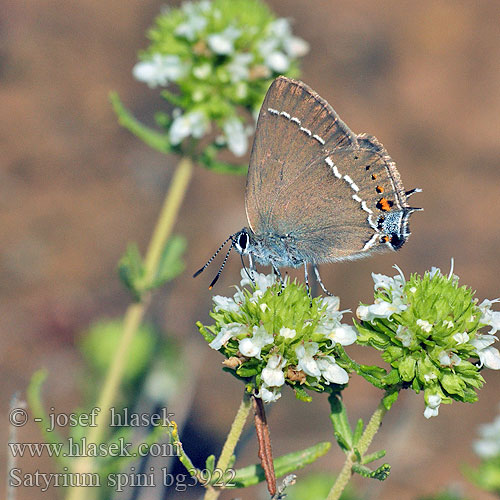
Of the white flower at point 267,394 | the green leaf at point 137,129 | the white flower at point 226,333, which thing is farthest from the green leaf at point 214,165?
the white flower at point 267,394

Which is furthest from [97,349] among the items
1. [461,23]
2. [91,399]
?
[461,23]

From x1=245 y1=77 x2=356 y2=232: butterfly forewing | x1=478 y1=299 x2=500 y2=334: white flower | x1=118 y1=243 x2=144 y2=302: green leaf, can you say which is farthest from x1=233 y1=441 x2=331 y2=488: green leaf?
x1=118 y1=243 x2=144 y2=302: green leaf

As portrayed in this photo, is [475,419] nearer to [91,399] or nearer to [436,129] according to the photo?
[91,399]

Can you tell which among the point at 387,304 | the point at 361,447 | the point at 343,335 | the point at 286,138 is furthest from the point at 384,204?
the point at 361,447

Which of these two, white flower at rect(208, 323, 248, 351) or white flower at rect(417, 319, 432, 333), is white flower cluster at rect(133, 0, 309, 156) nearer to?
white flower at rect(208, 323, 248, 351)

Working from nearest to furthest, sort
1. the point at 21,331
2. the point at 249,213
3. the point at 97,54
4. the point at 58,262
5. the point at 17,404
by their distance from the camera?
the point at 17,404 → the point at 249,213 → the point at 21,331 → the point at 58,262 → the point at 97,54

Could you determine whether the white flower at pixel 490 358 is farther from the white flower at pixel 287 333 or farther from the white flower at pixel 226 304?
the white flower at pixel 226 304

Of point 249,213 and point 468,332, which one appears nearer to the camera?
point 468,332
